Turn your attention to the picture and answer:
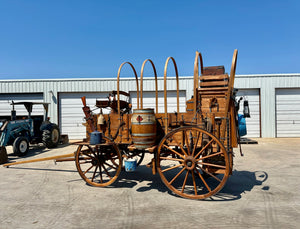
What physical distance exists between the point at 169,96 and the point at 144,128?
11319 mm

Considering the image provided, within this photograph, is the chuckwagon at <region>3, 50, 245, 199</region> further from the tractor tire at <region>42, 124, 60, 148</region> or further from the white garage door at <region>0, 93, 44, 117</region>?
the white garage door at <region>0, 93, 44, 117</region>

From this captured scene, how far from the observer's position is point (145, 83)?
50.1ft

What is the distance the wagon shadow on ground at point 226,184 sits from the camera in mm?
4492

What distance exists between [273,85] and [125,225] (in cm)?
1558

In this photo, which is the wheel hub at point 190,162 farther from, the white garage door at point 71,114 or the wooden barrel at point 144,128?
the white garage door at point 71,114

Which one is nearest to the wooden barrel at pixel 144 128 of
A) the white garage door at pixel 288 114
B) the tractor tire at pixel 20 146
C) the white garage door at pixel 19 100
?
the tractor tire at pixel 20 146

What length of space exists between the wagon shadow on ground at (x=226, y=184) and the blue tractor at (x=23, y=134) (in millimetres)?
5456

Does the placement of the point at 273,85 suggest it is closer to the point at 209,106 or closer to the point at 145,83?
the point at 145,83

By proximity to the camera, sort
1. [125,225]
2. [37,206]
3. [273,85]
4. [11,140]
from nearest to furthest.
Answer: [125,225] → [37,206] → [11,140] → [273,85]

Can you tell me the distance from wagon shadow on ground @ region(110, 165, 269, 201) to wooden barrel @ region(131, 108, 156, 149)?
1224 millimetres

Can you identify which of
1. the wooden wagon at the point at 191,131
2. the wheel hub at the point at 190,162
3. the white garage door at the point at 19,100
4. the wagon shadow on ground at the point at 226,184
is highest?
the white garage door at the point at 19,100

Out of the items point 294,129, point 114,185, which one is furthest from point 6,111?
point 294,129

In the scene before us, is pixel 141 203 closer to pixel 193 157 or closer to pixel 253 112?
pixel 193 157

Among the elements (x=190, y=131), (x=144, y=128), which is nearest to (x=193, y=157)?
(x=190, y=131)
